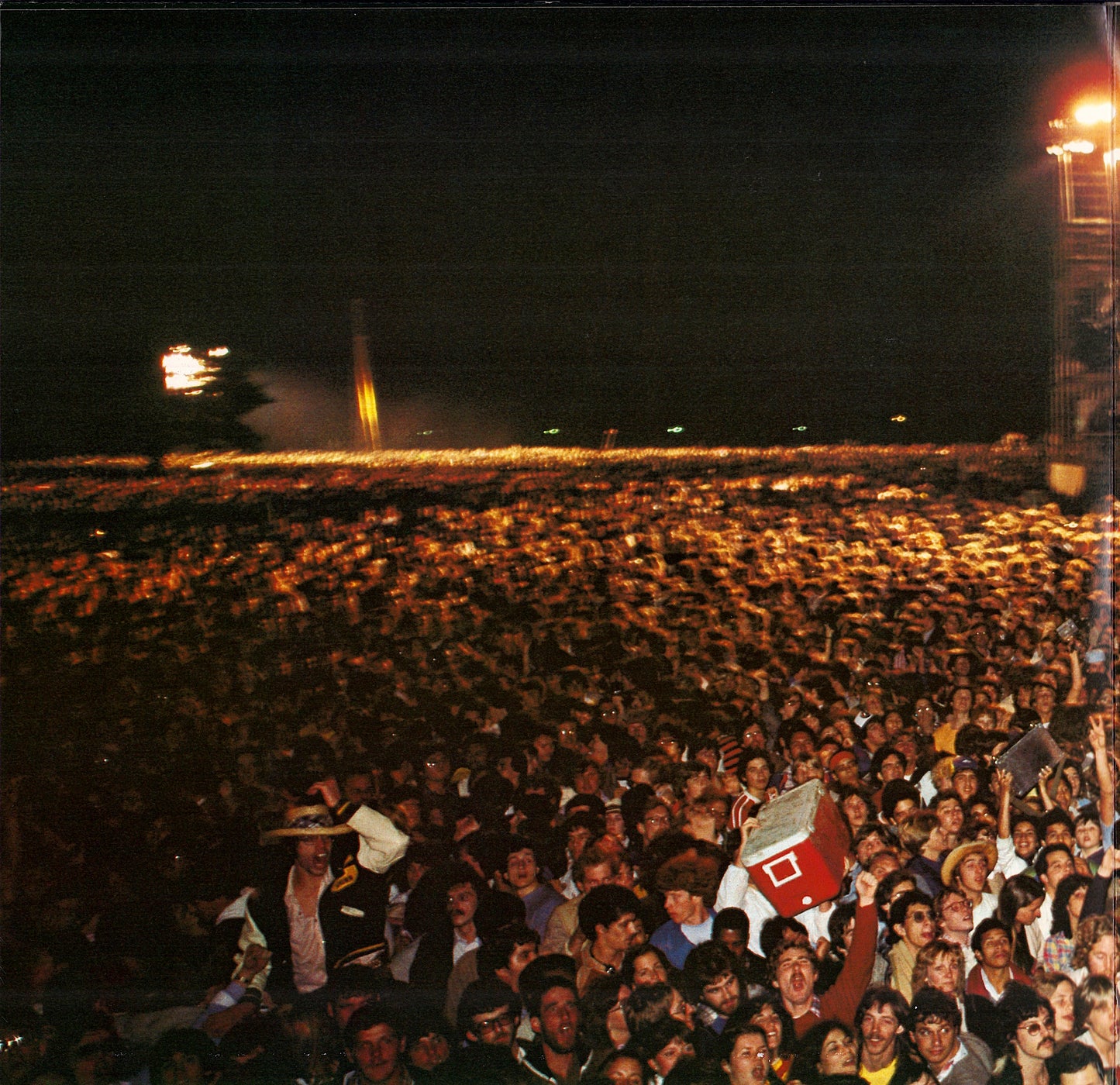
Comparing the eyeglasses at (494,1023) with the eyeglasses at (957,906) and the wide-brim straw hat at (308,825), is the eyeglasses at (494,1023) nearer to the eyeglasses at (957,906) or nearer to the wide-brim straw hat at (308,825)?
the wide-brim straw hat at (308,825)

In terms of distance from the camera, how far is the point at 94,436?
5.74 feet

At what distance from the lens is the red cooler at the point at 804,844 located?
5.96 feet

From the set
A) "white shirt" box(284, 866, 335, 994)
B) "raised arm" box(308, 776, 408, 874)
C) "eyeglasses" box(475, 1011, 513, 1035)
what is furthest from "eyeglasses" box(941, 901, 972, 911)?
"white shirt" box(284, 866, 335, 994)

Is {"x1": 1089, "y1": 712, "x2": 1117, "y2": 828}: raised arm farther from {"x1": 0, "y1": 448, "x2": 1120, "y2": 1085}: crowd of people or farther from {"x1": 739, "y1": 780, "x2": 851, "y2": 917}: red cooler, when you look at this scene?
{"x1": 739, "y1": 780, "x2": 851, "y2": 917}: red cooler

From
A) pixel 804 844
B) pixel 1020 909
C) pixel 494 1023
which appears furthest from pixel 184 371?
pixel 1020 909

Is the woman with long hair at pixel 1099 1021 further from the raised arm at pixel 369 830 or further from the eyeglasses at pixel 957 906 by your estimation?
the raised arm at pixel 369 830

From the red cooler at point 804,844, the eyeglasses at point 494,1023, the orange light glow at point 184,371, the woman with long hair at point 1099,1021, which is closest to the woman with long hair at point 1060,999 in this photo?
the woman with long hair at point 1099,1021

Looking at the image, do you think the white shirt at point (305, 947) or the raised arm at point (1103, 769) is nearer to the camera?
the white shirt at point (305, 947)

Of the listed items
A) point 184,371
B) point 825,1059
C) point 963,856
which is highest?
point 184,371

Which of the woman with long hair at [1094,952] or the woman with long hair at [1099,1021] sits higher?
the woman with long hair at [1094,952]

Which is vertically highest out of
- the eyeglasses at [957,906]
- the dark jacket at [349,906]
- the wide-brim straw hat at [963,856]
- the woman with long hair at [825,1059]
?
the dark jacket at [349,906]

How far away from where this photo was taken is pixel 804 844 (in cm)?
185

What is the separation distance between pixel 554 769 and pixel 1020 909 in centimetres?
82

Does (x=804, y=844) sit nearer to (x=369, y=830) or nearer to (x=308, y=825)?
(x=369, y=830)
